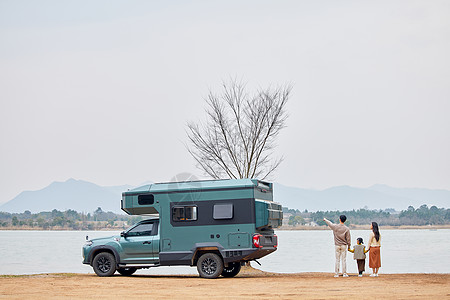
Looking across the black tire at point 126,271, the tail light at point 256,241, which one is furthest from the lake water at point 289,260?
the tail light at point 256,241

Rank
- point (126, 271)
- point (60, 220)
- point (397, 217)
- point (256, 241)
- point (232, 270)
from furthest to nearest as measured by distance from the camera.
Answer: point (60, 220) < point (397, 217) < point (126, 271) < point (232, 270) < point (256, 241)

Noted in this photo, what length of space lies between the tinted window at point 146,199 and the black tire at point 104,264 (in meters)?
1.89

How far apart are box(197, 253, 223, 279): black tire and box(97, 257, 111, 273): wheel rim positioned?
110 inches

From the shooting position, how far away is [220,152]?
27.8m

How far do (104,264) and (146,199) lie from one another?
2.38 metres

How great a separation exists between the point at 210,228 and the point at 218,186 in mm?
1224

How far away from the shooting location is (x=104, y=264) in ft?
68.0

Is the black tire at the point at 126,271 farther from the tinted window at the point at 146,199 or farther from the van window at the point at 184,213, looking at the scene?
the van window at the point at 184,213

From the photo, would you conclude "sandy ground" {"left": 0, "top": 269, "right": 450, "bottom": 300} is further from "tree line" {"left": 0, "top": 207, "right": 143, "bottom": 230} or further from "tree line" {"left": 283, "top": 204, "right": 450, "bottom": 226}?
"tree line" {"left": 0, "top": 207, "right": 143, "bottom": 230}

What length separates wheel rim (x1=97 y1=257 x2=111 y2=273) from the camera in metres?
20.7

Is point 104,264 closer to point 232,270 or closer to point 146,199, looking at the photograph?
point 146,199

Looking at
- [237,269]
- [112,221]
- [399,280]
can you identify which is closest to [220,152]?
[237,269]

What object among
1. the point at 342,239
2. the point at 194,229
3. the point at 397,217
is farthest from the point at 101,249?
the point at 397,217

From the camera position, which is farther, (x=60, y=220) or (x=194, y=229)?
(x=60, y=220)
